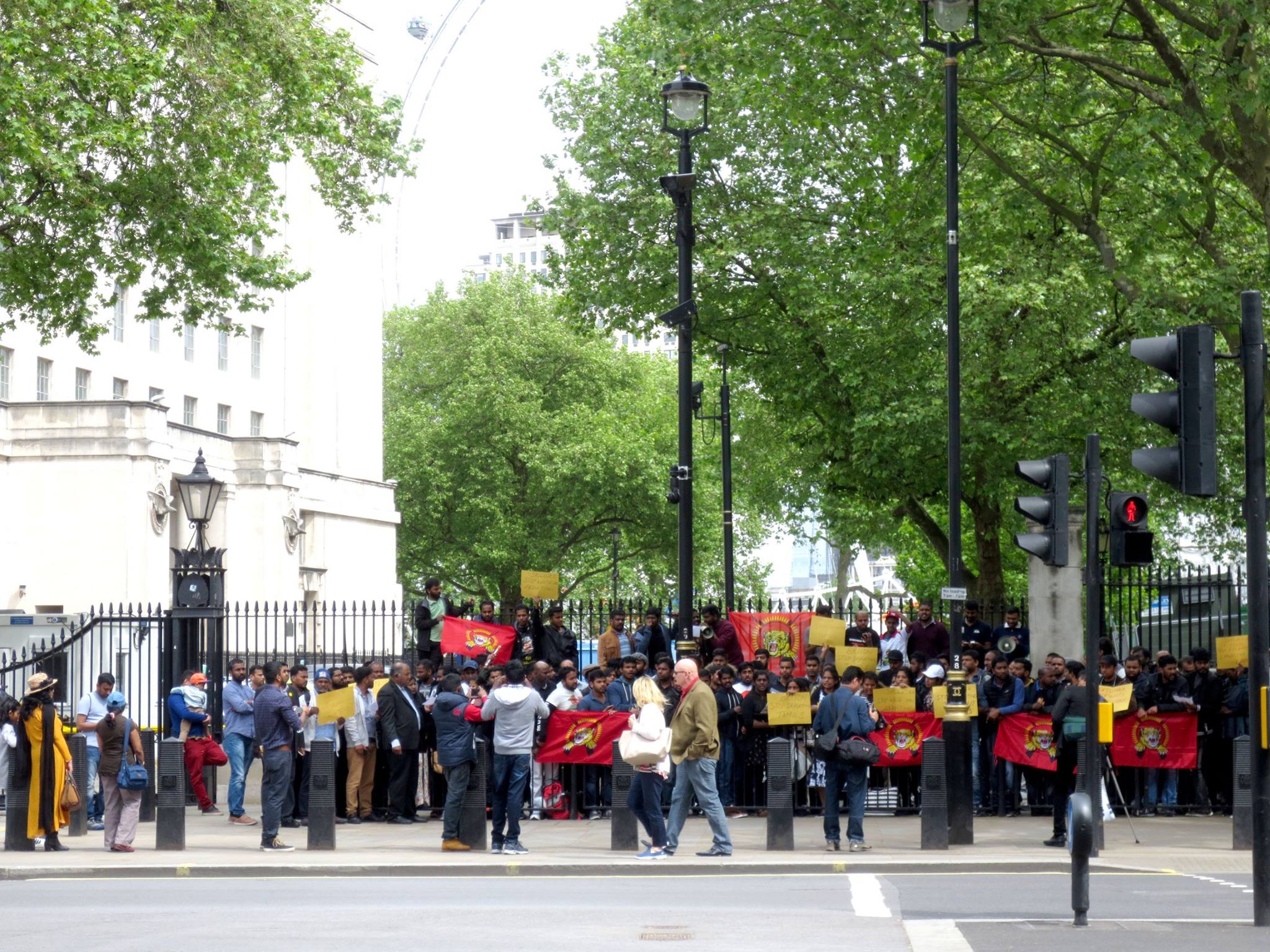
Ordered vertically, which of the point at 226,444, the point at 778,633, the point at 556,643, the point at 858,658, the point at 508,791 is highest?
the point at 226,444

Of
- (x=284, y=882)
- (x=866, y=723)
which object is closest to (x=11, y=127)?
(x=284, y=882)

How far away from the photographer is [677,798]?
698 inches

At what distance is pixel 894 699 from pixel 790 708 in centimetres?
128

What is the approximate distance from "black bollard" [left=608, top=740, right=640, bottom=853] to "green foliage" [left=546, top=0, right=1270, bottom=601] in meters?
8.89

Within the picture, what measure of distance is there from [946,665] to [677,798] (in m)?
5.96

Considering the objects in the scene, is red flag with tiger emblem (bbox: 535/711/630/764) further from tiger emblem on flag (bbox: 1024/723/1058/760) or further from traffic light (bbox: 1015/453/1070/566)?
traffic light (bbox: 1015/453/1070/566)

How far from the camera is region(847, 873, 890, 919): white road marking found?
42.7 feet

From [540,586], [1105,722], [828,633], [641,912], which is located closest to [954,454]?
[1105,722]

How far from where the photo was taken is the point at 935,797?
17891 mm

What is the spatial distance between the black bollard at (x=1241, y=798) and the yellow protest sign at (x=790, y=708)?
4.25 meters

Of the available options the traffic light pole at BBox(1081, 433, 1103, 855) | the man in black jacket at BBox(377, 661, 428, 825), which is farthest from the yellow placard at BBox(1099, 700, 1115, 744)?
the man in black jacket at BBox(377, 661, 428, 825)

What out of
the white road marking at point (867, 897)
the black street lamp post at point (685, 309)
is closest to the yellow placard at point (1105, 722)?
the white road marking at point (867, 897)

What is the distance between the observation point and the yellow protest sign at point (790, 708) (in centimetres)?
1989

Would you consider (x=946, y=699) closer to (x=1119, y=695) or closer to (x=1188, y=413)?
(x=1119, y=695)
